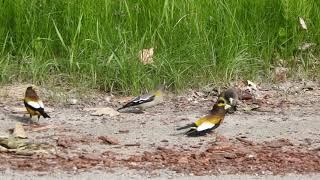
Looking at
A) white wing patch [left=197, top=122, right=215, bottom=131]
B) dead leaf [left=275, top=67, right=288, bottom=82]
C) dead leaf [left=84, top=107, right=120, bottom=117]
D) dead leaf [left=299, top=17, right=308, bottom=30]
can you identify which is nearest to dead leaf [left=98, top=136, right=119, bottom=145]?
white wing patch [left=197, top=122, right=215, bottom=131]

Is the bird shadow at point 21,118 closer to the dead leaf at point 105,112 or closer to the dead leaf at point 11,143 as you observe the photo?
the dead leaf at point 105,112

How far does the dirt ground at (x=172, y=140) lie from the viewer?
6203 millimetres

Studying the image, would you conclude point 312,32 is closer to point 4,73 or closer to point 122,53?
point 122,53

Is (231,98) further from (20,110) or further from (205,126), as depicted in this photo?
(20,110)

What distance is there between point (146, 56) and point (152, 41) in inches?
9.4

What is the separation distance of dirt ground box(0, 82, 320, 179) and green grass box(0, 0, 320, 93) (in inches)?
8.9

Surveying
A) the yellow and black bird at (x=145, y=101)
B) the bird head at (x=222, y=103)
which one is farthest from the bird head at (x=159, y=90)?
the bird head at (x=222, y=103)

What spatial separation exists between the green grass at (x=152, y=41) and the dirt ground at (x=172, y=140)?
0.23 m

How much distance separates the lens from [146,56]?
28.4ft

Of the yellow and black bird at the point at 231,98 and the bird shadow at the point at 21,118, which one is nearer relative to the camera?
the bird shadow at the point at 21,118

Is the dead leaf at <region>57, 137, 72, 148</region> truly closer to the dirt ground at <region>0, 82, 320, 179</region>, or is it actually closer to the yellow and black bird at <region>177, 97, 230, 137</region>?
the dirt ground at <region>0, 82, 320, 179</region>

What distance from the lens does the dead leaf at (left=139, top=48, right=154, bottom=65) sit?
858 cm

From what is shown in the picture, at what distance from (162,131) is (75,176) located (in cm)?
155

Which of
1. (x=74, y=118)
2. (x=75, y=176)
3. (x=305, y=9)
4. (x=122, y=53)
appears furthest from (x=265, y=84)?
(x=75, y=176)
